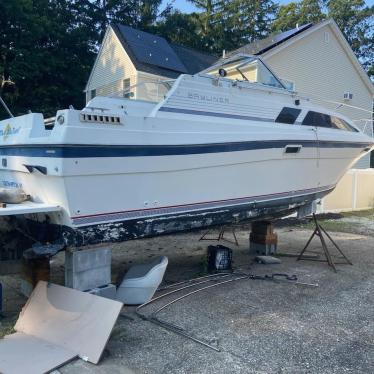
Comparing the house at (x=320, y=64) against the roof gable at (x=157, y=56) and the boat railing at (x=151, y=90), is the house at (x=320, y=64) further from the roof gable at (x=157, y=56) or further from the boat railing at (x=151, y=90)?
the boat railing at (x=151, y=90)

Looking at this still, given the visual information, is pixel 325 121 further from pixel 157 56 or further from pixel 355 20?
pixel 355 20

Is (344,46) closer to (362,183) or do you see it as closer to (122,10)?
(362,183)

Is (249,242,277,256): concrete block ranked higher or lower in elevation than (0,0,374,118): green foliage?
lower

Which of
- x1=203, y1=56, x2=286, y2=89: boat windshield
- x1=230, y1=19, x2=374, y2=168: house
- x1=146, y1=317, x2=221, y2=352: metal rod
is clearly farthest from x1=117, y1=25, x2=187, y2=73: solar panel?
x1=146, y1=317, x2=221, y2=352: metal rod

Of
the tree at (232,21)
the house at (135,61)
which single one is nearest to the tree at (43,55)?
the house at (135,61)

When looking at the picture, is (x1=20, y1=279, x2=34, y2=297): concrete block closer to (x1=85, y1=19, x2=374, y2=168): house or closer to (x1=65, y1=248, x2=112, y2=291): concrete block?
(x1=65, y1=248, x2=112, y2=291): concrete block

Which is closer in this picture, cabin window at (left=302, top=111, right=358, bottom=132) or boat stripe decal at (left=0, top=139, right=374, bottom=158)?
boat stripe decal at (left=0, top=139, right=374, bottom=158)

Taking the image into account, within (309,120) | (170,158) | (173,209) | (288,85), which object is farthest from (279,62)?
(173,209)

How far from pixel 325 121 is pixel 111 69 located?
42.7 feet

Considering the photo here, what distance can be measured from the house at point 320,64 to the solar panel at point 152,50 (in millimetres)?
3319

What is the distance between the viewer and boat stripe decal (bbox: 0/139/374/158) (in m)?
4.04

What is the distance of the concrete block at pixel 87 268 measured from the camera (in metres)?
4.23

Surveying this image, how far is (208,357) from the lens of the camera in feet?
11.3

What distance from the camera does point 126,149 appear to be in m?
4.37
